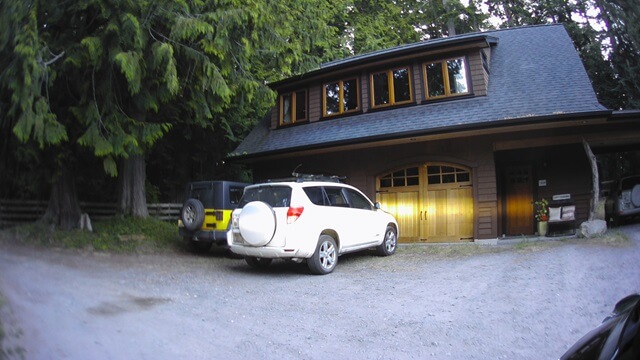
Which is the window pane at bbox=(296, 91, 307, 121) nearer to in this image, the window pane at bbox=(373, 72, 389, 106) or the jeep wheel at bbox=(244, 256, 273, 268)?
the window pane at bbox=(373, 72, 389, 106)

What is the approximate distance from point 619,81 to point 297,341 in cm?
2094

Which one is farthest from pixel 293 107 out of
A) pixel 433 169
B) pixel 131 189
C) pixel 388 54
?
pixel 131 189

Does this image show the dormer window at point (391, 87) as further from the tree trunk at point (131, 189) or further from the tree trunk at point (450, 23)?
the tree trunk at point (450, 23)

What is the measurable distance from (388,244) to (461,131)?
12.2 ft

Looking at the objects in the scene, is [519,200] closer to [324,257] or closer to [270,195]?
[324,257]

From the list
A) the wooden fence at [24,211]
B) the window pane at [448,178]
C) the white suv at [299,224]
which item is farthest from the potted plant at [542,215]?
the wooden fence at [24,211]

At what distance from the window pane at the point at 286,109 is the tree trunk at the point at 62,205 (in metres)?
7.67

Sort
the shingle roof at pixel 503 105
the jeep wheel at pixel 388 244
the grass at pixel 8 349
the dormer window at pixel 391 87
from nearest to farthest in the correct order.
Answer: the grass at pixel 8 349
the jeep wheel at pixel 388 244
the shingle roof at pixel 503 105
the dormer window at pixel 391 87

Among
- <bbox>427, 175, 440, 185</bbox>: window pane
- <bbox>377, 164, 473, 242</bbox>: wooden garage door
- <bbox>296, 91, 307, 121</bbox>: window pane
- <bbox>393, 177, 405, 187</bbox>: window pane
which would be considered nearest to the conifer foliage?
<bbox>296, 91, 307, 121</bbox>: window pane

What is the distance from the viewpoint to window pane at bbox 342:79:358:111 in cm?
1480

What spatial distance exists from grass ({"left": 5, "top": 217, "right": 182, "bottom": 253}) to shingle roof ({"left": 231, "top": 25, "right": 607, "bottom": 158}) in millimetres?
4487

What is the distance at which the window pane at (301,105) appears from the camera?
1602 centimetres

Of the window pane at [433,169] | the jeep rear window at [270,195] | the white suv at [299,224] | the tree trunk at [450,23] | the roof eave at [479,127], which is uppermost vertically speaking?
the tree trunk at [450,23]

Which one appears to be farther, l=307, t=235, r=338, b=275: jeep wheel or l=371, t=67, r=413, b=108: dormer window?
l=371, t=67, r=413, b=108: dormer window
